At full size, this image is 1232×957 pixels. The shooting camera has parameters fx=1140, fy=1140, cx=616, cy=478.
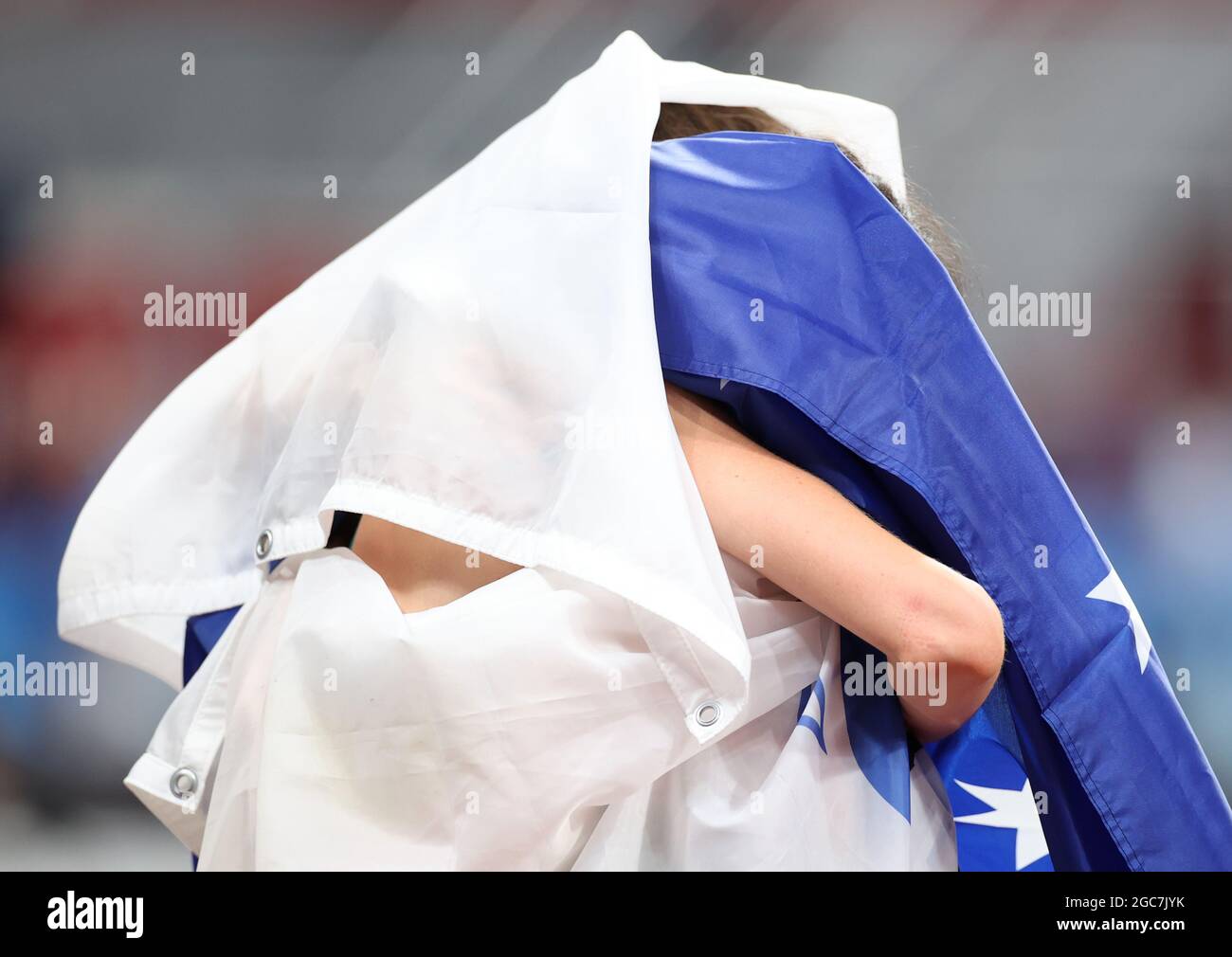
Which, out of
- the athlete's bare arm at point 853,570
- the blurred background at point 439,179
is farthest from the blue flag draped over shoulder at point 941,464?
the blurred background at point 439,179

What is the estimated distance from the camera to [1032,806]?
77 centimetres

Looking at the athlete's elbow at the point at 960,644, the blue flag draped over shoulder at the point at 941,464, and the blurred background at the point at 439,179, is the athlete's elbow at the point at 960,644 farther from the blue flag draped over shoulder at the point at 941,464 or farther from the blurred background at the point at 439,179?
the blurred background at the point at 439,179

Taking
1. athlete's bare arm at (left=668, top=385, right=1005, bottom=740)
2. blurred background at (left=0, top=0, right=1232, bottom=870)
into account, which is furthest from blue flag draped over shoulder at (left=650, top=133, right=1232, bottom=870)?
blurred background at (left=0, top=0, right=1232, bottom=870)

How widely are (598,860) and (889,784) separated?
8.2 inches

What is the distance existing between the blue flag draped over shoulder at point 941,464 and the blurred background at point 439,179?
0.70 meters

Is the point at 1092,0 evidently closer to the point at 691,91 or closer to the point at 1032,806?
the point at 691,91

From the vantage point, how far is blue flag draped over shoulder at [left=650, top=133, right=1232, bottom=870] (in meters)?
0.79

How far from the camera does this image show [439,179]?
1600 mm

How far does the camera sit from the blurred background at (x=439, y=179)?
1431mm

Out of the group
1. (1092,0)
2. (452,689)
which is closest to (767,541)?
(452,689)

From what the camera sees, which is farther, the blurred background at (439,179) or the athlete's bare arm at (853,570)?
the blurred background at (439,179)

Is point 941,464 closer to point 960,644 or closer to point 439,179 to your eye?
point 960,644

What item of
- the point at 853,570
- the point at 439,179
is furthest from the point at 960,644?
the point at 439,179

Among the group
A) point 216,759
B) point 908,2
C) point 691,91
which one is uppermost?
point 908,2
